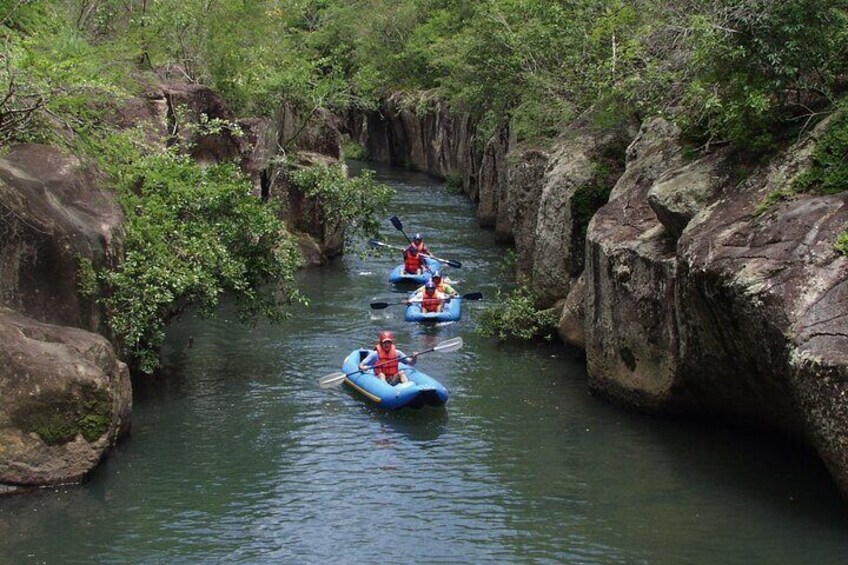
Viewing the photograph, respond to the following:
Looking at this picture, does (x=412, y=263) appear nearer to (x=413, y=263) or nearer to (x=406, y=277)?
(x=413, y=263)

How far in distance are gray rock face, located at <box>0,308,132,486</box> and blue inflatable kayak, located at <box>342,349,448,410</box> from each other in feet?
15.1

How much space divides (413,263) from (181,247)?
33.0 ft

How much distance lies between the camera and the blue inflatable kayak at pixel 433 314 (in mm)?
23109

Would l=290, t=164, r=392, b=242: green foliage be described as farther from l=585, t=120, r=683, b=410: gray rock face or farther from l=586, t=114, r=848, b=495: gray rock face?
l=585, t=120, r=683, b=410: gray rock face

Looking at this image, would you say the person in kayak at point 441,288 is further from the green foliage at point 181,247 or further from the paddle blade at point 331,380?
the paddle blade at point 331,380

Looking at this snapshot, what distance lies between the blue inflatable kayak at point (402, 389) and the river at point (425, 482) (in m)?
0.22

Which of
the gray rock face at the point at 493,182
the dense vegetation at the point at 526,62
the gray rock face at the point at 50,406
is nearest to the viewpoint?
the gray rock face at the point at 50,406

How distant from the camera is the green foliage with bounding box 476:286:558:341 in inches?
823

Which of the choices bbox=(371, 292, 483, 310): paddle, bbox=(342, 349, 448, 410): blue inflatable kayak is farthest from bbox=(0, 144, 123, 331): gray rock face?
bbox=(371, 292, 483, 310): paddle

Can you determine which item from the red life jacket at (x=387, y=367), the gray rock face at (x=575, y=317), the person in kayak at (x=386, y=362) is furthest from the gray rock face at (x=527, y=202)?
the red life jacket at (x=387, y=367)

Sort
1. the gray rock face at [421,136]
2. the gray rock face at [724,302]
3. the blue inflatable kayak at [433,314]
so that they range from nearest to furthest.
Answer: the gray rock face at [724,302]
the blue inflatable kayak at [433,314]
the gray rock face at [421,136]

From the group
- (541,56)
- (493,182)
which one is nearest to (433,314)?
(541,56)

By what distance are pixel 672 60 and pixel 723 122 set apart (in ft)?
9.45

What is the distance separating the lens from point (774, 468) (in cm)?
1446
